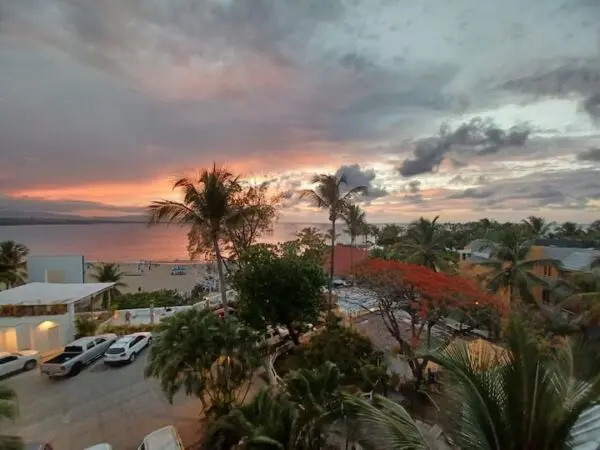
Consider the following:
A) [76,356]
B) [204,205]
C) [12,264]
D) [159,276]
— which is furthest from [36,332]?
[159,276]

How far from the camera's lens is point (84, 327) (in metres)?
19.2

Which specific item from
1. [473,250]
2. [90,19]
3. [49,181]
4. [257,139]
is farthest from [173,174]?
[473,250]

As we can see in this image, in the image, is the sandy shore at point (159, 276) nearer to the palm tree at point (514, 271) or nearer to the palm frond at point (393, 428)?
the palm tree at point (514, 271)

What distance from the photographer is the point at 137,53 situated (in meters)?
13.2

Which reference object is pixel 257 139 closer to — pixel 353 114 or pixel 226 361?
pixel 353 114

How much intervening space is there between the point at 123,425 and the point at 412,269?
35.3 feet

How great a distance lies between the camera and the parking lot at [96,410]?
11180mm

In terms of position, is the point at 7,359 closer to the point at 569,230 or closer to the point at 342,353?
the point at 342,353

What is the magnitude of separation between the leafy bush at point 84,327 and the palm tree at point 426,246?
17.8m

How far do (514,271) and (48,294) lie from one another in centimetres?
2306

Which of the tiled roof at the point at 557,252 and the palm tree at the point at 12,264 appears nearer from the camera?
the tiled roof at the point at 557,252

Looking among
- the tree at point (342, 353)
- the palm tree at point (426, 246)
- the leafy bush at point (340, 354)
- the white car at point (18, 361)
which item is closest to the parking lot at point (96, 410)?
the white car at point (18, 361)

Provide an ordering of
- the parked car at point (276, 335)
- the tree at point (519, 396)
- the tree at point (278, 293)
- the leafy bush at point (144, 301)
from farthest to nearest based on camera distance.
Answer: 1. the leafy bush at point (144, 301)
2. the parked car at point (276, 335)
3. the tree at point (278, 293)
4. the tree at point (519, 396)

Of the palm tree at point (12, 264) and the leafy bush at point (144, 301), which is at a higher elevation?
the palm tree at point (12, 264)
